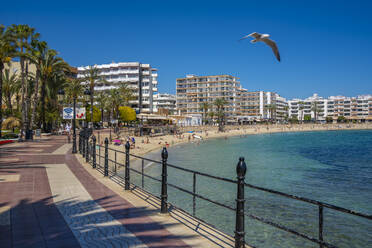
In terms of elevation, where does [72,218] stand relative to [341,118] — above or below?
below

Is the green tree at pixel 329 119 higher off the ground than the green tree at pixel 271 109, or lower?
lower

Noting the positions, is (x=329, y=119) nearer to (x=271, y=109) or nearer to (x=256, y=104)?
(x=271, y=109)

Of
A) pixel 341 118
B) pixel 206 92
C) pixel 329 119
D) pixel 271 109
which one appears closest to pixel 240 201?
pixel 206 92

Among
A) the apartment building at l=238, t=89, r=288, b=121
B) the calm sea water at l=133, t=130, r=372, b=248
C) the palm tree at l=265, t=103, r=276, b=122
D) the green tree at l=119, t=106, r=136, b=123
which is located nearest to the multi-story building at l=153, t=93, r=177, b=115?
the apartment building at l=238, t=89, r=288, b=121

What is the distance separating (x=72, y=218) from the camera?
6.37m

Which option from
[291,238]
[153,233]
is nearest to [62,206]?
[153,233]

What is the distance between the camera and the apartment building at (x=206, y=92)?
144 metres

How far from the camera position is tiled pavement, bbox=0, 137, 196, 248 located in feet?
16.9

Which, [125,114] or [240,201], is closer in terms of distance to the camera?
[240,201]

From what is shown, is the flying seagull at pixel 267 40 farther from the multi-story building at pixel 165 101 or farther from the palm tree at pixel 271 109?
the palm tree at pixel 271 109

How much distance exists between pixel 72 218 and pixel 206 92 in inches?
5610

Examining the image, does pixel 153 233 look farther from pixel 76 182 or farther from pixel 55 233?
pixel 76 182

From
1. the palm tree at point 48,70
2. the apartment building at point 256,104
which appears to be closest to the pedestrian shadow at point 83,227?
the palm tree at point 48,70

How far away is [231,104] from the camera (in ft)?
479
